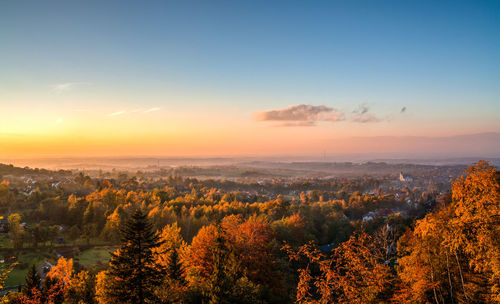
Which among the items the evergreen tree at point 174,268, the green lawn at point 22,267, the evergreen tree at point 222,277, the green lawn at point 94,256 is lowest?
the green lawn at point 94,256

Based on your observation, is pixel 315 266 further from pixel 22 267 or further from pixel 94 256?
pixel 22 267

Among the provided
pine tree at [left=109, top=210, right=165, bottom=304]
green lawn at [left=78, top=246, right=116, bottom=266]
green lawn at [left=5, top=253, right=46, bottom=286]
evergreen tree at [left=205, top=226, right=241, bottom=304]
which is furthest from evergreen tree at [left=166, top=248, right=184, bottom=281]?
green lawn at [left=78, top=246, right=116, bottom=266]

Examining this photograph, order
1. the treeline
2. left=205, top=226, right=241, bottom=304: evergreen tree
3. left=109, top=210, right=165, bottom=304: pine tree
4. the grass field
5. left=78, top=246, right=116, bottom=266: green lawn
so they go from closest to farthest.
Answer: the treeline, left=205, top=226, right=241, bottom=304: evergreen tree, left=109, top=210, right=165, bottom=304: pine tree, the grass field, left=78, top=246, right=116, bottom=266: green lawn

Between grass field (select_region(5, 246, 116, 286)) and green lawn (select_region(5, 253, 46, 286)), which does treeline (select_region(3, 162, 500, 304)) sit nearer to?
grass field (select_region(5, 246, 116, 286))

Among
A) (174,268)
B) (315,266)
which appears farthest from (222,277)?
(315,266)

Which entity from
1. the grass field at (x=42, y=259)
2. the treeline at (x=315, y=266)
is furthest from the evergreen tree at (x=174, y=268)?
the grass field at (x=42, y=259)

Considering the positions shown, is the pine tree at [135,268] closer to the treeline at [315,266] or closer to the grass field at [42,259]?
the treeline at [315,266]

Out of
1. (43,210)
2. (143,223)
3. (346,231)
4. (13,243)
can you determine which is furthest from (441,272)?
(43,210)

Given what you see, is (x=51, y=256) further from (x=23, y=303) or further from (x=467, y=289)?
(x=467, y=289)
